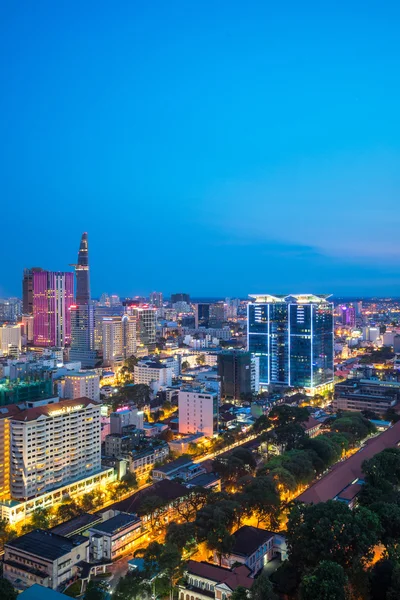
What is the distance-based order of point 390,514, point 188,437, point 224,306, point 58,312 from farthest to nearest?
point 224,306 < point 58,312 < point 188,437 < point 390,514

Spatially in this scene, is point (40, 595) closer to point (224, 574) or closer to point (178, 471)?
point (224, 574)

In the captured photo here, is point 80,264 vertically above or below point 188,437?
above

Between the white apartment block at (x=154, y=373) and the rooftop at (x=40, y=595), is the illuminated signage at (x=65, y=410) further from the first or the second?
the white apartment block at (x=154, y=373)

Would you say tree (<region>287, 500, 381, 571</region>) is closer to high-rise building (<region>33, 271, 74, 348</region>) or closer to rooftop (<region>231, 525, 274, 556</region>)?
rooftop (<region>231, 525, 274, 556</region>)

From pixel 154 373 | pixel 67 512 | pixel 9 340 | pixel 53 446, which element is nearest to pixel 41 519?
pixel 67 512

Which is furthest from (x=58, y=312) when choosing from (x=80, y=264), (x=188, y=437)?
(x=188, y=437)

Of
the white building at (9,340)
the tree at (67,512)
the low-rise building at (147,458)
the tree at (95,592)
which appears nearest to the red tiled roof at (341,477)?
the tree at (95,592)

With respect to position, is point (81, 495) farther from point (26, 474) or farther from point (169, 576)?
point (169, 576)

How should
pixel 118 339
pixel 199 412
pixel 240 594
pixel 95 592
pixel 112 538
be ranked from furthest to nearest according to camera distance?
pixel 118 339 < pixel 199 412 < pixel 112 538 < pixel 95 592 < pixel 240 594
